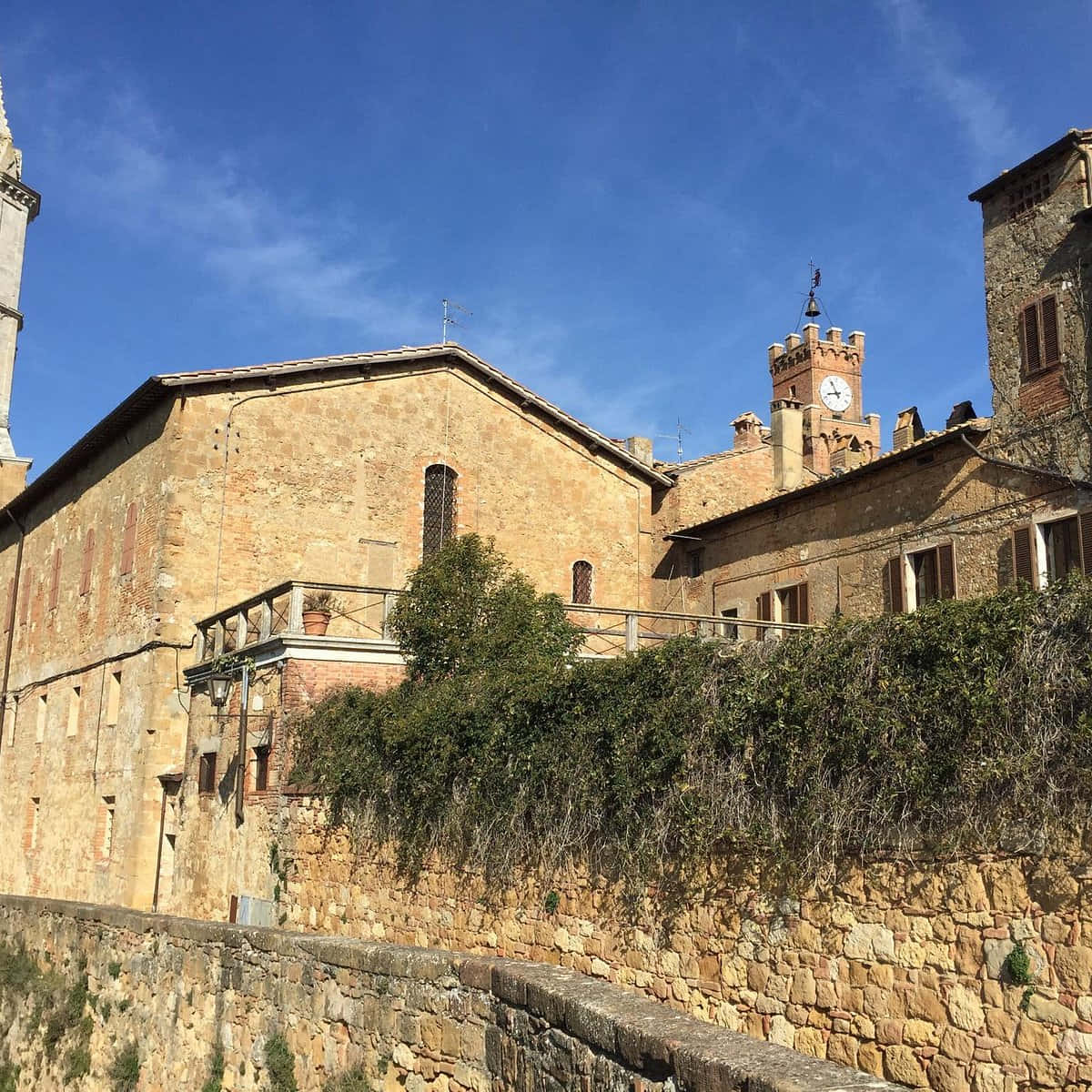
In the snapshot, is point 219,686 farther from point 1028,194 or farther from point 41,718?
point 1028,194

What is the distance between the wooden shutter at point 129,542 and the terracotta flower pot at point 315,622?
657 cm

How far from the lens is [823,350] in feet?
190

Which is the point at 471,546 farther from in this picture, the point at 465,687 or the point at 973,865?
the point at 973,865

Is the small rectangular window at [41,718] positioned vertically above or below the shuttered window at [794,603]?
below

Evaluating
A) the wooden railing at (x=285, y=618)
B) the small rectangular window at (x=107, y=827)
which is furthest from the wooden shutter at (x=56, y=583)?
the wooden railing at (x=285, y=618)

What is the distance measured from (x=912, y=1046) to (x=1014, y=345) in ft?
43.5

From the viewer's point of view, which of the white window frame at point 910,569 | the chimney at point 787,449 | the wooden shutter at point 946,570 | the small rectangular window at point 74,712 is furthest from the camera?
the chimney at point 787,449

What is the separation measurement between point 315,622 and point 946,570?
31.2 feet

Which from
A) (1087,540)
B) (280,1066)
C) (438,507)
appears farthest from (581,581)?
(280,1066)

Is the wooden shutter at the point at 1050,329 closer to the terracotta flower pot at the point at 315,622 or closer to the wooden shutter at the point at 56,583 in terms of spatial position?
the terracotta flower pot at the point at 315,622

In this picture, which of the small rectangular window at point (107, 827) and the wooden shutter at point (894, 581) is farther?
the small rectangular window at point (107, 827)

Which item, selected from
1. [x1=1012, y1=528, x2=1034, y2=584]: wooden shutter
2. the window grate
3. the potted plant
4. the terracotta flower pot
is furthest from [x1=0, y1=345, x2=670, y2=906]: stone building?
the window grate

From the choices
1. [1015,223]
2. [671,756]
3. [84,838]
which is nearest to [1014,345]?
[1015,223]

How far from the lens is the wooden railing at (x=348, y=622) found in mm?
15883
